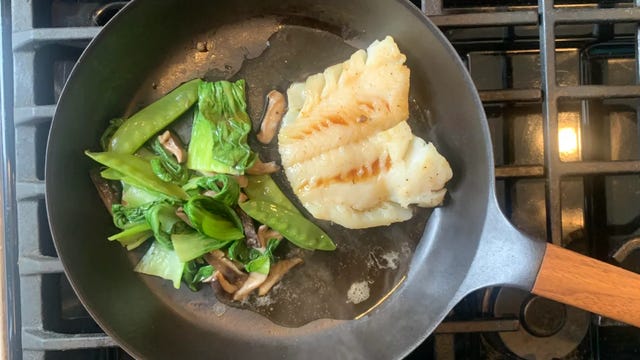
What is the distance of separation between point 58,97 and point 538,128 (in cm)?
150

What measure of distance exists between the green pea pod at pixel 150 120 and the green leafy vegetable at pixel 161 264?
323 millimetres

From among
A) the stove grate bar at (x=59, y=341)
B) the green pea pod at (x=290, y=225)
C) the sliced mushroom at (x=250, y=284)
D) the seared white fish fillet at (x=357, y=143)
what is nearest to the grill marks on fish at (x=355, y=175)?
the seared white fish fillet at (x=357, y=143)

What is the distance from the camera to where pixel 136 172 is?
1.70 meters

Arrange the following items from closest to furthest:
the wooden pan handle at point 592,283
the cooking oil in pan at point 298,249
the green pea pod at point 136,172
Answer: the wooden pan handle at point 592,283, the green pea pod at point 136,172, the cooking oil in pan at point 298,249

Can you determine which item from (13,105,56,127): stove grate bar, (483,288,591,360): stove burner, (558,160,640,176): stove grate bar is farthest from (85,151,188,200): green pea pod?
(558,160,640,176): stove grate bar

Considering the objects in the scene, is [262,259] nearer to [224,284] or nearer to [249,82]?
[224,284]

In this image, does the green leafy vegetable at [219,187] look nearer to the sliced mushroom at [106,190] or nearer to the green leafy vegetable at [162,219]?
the green leafy vegetable at [162,219]

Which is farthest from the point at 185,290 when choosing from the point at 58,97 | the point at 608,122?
the point at 608,122

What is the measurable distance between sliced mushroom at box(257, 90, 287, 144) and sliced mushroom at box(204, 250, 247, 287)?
1.31 feet

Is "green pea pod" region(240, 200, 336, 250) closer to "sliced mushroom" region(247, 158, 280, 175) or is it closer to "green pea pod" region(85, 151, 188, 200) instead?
"sliced mushroom" region(247, 158, 280, 175)

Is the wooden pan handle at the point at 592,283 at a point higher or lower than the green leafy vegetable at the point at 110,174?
lower

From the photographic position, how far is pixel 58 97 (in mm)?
1769

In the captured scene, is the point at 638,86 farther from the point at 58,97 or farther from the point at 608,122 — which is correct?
the point at 58,97

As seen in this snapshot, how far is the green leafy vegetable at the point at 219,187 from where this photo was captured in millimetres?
1698
